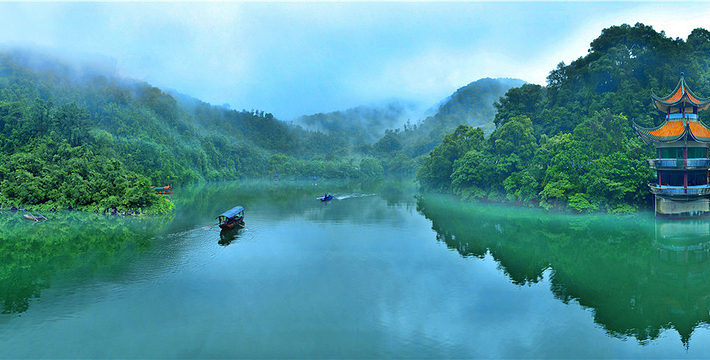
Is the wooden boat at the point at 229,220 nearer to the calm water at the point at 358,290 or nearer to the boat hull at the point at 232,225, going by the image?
the boat hull at the point at 232,225

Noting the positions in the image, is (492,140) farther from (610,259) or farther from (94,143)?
(94,143)

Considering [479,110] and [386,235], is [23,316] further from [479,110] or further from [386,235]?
[479,110]

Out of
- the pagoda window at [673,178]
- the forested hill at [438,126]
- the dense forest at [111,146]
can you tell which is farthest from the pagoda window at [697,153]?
the forested hill at [438,126]

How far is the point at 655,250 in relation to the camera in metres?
19.8

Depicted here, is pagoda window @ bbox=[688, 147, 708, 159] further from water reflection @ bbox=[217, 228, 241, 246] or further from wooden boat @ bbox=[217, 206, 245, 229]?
wooden boat @ bbox=[217, 206, 245, 229]

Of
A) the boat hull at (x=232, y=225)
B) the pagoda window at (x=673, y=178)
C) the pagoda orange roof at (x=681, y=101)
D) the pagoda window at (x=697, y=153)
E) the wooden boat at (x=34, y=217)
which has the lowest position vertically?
the boat hull at (x=232, y=225)

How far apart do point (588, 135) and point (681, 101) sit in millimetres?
7151

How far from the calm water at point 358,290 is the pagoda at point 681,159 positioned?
1.59 m

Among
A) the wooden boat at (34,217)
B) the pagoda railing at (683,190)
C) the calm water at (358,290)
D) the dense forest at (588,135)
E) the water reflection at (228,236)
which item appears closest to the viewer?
the calm water at (358,290)

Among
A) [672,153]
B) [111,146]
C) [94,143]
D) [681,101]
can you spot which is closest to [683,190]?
[672,153]

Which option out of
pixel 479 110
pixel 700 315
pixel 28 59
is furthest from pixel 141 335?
pixel 479 110

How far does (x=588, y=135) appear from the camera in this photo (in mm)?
31906

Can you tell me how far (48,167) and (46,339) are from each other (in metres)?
30.7

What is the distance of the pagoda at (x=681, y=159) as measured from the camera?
24922mm
